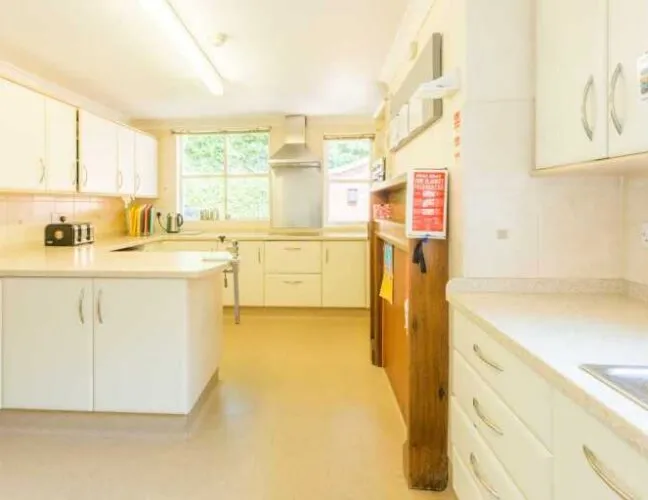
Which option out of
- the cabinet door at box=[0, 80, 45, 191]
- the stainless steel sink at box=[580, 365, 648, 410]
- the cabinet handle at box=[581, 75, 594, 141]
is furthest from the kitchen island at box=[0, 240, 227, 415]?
the stainless steel sink at box=[580, 365, 648, 410]

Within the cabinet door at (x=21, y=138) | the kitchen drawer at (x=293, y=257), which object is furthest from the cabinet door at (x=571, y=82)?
the kitchen drawer at (x=293, y=257)

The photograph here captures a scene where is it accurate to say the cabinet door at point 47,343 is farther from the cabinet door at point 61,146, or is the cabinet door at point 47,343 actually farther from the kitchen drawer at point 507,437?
the kitchen drawer at point 507,437

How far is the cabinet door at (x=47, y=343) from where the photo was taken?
260cm

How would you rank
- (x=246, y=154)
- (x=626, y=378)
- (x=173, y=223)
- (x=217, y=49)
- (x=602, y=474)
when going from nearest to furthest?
(x=602, y=474)
(x=626, y=378)
(x=217, y=49)
(x=173, y=223)
(x=246, y=154)

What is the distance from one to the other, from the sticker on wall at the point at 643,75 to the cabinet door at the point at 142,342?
209 centimetres

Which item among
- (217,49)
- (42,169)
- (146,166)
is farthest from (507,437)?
(146,166)

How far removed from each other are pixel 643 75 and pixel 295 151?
4634 millimetres

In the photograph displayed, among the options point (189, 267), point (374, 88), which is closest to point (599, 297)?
point (189, 267)

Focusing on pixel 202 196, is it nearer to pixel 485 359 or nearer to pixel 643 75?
pixel 485 359

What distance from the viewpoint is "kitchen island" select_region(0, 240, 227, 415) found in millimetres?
2568

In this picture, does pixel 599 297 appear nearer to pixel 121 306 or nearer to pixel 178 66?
pixel 121 306

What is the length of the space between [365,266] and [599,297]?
3.54 m

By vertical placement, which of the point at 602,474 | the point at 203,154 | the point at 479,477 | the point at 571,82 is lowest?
the point at 479,477

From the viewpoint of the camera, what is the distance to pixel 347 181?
5.91m
